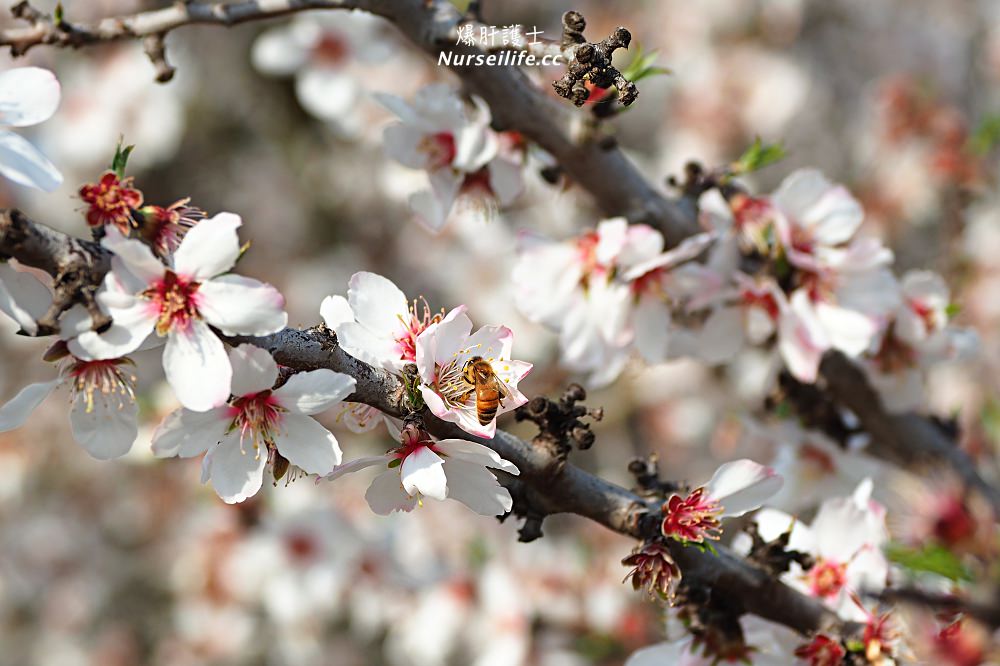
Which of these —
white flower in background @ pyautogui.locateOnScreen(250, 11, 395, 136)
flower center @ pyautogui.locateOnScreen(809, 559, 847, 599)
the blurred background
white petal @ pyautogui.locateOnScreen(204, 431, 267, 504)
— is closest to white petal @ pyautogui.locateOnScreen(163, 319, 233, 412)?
white petal @ pyautogui.locateOnScreen(204, 431, 267, 504)

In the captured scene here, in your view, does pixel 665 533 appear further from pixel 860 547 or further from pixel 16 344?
pixel 16 344

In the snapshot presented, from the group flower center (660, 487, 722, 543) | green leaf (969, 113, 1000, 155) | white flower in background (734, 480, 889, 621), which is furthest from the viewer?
green leaf (969, 113, 1000, 155)

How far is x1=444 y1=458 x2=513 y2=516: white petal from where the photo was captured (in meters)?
1.21

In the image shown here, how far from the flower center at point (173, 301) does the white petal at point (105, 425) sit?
0.16 metres

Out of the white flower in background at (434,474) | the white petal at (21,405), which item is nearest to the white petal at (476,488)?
the white flower in background at (434,474)

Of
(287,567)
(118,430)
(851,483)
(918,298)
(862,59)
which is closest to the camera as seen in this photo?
(118,430)

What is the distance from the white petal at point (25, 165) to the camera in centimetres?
111

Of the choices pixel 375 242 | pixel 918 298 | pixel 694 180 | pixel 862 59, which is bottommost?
pixel 375 242

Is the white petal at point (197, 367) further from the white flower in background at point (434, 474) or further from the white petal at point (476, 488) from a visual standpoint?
the white petal at point (476, 488)

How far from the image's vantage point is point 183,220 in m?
1.25

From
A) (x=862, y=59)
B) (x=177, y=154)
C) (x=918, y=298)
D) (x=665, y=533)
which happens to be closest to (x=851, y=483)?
(x=918, y=298)

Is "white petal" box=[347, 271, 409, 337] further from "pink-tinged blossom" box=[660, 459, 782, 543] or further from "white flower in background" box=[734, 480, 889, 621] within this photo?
"white flower in background" box=[734, 480, 889, 621]

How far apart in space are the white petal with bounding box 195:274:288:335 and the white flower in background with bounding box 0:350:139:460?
17 centimetres

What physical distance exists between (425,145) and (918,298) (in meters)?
1.07
